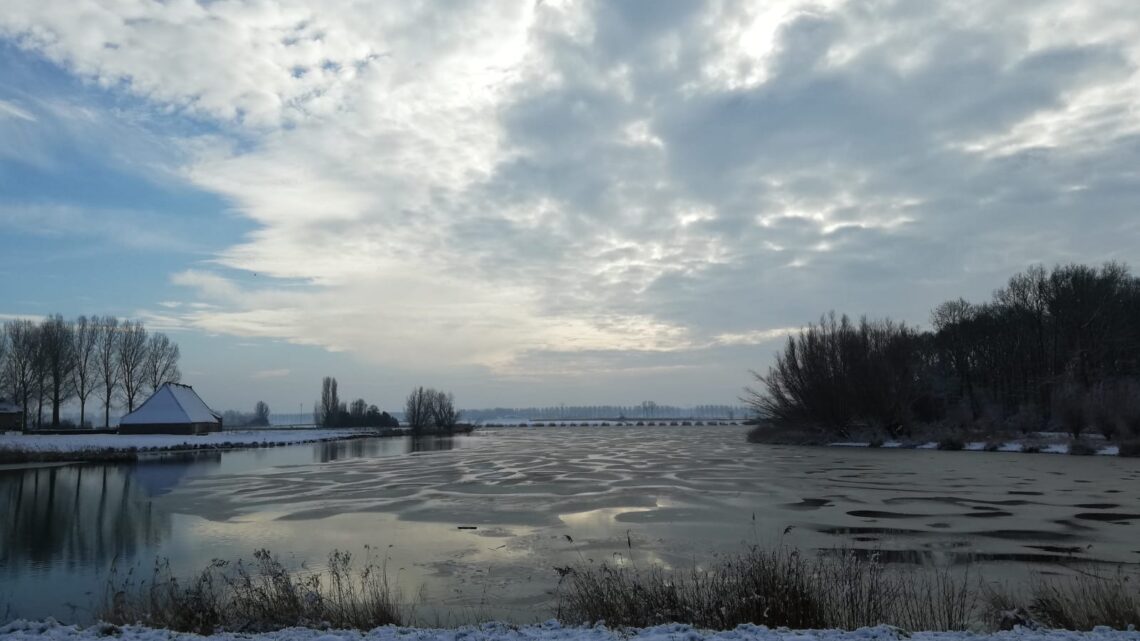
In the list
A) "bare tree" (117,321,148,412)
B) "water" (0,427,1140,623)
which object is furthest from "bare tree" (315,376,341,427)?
"water" (0,427,1140,623)

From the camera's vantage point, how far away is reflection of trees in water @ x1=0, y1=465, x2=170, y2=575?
43.5 feet

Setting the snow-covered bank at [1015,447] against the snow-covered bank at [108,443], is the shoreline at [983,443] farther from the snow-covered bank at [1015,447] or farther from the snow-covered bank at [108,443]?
the snow-covered bank at [108,443]

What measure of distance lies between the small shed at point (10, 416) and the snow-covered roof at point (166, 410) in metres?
7.24

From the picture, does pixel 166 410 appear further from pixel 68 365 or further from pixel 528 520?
pixel 528 520

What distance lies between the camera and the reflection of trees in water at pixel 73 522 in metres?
13.3

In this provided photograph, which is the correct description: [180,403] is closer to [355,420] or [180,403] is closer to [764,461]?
[355,420]

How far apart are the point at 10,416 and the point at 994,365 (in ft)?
276

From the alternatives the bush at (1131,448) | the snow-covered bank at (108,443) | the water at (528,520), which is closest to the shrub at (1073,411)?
the bush at (1131,448)

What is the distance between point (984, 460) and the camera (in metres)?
33.6

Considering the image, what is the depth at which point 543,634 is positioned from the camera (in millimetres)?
6430

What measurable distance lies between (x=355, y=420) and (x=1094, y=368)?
91380 millimetres

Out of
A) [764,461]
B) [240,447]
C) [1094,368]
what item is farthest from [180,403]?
[1094,368]

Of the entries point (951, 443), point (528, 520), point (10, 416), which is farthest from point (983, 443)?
point (10, 416)

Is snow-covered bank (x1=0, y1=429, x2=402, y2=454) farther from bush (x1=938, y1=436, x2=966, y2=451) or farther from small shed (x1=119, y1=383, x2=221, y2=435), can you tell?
bush (x1=938, y1=436, x2=966, y2=451)
